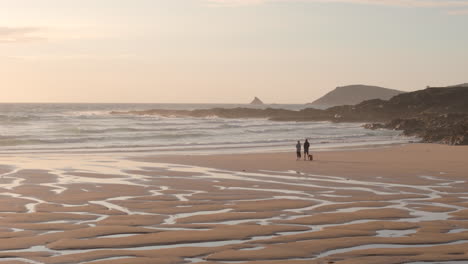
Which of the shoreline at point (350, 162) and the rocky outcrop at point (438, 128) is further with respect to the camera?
the rocky outcrop at point (438, 128)

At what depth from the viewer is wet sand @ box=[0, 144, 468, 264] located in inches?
389

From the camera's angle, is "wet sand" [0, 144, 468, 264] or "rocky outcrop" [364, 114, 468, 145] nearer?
"wet sand" [0, 144, 468, 264]

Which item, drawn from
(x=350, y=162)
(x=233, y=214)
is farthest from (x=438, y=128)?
(x=233, y=214)

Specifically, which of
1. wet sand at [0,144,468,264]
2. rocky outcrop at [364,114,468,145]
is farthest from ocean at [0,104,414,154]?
wet sand at [0,144,468,264]

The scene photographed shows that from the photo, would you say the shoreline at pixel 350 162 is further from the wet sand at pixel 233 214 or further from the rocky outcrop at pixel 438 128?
the rocky outcrop at pixel 438 128

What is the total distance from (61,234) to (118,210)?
277cm

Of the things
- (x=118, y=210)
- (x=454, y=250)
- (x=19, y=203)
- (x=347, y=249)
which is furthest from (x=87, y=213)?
(x=454, y=250)

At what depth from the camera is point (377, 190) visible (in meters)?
17.6

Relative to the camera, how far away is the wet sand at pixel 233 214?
389 inches

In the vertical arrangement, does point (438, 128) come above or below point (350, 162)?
above

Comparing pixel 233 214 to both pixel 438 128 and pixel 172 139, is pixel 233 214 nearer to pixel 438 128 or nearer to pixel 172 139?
pixel 172 139

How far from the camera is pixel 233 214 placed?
528 inches

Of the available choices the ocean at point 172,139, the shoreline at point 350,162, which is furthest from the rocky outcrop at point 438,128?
the shoreline at point 350,162

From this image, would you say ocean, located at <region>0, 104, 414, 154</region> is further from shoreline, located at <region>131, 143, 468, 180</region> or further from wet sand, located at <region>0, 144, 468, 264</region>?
wet sand, located at <region>0, 144, 468, 264</region>
